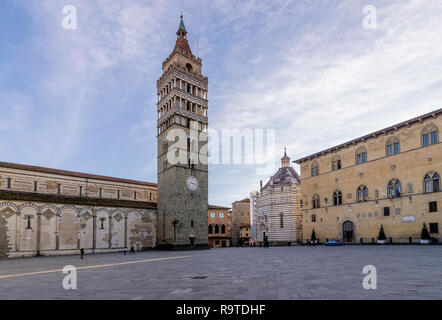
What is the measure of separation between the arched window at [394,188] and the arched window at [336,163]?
743cm

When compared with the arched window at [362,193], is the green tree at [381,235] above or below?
below

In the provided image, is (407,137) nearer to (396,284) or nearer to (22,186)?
(396,284)

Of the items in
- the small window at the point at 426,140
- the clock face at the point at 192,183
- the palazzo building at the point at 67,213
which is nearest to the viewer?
the small window at the point at 426,140

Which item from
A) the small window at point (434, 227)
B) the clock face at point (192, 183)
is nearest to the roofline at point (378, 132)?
the small window at point (434, 227)

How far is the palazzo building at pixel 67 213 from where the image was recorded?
1201 inches

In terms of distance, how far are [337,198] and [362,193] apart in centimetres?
388

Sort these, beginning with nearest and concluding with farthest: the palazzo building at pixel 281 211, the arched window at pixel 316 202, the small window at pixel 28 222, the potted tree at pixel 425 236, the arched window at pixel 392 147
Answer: the potted tree at pixel 425 236 < the small window at pixel 28 222 < the arched window at pixel 392 147 < the arched window at pixel 316 202 < the palazzo building at pixel 281 211

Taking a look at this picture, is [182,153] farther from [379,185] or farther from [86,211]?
[379,185]

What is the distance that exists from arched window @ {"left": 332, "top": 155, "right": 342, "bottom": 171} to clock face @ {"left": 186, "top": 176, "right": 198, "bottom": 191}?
61.8 feet

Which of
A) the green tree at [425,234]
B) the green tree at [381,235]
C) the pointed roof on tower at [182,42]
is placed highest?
the pointed roof on tower at [182,42]

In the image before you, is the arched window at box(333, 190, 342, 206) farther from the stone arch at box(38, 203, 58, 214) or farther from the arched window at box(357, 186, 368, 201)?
the stone arch at box(38, 203, 58, 214)

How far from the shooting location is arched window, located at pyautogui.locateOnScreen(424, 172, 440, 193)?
2791cm

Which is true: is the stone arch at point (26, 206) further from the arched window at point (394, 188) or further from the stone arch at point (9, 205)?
the arched window at point (394, 188)
